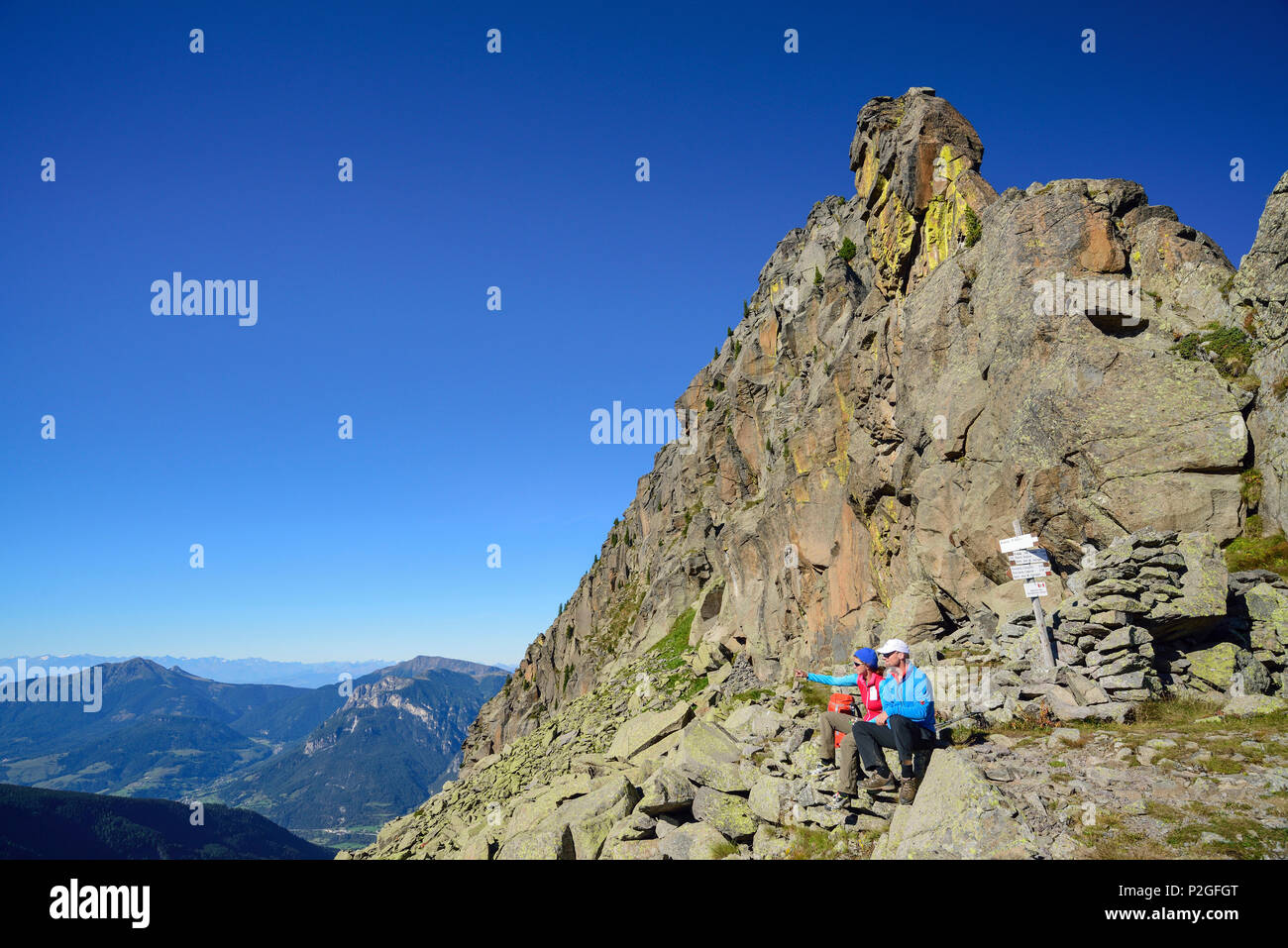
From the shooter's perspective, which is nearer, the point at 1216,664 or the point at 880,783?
the point at 880,783

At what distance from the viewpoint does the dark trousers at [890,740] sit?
11977 mm

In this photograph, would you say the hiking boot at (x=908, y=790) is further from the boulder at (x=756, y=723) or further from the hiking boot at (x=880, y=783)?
the boulder at (x=756, y=723)

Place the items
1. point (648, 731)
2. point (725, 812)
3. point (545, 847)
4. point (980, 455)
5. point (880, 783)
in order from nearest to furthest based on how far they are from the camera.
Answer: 1. point (880, 783)
2. point (725, 812)
3. point (545, 847)
4. point (980, 455)
5. point (648, 731)

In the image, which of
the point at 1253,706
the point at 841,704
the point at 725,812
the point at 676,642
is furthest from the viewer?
the point at 676,642

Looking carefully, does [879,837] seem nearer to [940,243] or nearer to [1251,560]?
[1251,560]

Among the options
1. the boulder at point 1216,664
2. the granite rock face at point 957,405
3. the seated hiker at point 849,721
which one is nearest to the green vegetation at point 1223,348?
the granite rock face at point 957,405

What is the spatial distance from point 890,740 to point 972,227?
3245 cm

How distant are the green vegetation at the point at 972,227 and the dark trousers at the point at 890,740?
3123cm

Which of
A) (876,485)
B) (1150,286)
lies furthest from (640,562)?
(1150,286)

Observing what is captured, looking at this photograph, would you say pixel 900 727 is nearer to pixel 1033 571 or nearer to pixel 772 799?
pixel 772 799

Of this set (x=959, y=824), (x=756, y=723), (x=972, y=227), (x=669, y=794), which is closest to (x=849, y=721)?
(x=959, y=824)

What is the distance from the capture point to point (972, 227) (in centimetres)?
3372

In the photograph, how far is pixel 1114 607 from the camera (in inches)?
659
